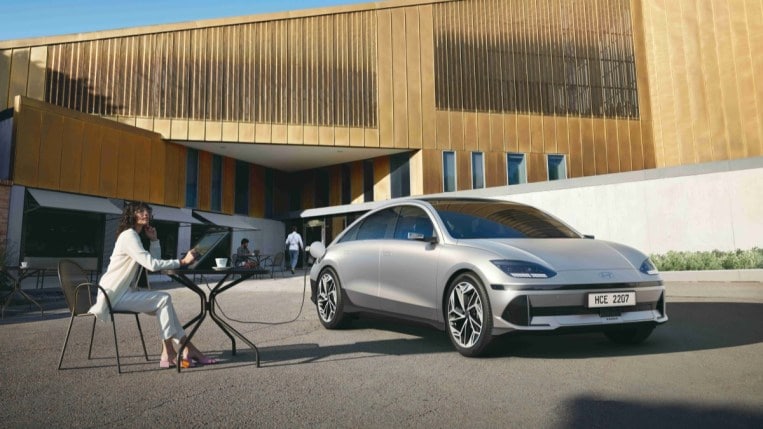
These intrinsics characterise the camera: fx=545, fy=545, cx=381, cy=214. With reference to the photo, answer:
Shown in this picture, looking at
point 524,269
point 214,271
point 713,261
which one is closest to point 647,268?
point 524,269

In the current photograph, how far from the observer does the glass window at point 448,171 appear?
2783cm

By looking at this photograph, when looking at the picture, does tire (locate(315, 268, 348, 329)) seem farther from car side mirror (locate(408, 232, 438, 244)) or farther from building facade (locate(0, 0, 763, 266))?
building facade (locate(0, 0, 763, 266))

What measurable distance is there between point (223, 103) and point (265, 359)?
23.6 m

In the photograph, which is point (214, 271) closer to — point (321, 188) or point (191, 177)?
point (191, 177)

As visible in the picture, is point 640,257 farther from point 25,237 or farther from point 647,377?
point 25,237

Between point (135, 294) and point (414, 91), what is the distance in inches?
961

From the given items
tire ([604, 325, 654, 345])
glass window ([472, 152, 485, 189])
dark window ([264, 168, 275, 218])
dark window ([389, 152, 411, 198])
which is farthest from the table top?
dark window ([264, 168, 275, 218])

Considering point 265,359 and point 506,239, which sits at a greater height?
point 506,239

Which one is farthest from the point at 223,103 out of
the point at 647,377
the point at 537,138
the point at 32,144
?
the point at 647,377

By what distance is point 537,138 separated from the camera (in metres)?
28.8

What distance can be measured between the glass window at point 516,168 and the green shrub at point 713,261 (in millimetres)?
15310

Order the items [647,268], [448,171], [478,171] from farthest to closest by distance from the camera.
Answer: [478,171] → [448,171] → [647,268]

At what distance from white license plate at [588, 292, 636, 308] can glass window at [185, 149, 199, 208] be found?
25.7m

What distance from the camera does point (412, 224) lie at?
596 centimetres
